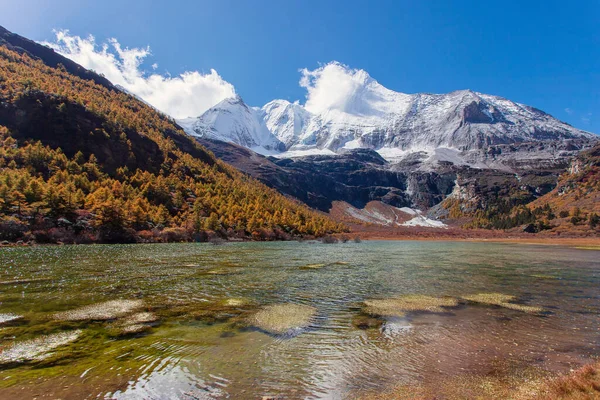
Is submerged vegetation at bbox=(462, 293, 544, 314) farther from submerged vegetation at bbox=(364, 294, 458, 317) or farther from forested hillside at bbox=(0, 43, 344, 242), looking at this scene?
forested hillside at bbox=(0, 43, 344, 242)

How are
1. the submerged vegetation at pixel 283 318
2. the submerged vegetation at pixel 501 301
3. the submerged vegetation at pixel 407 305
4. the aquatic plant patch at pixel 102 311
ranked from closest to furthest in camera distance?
the submerged vegetation at pixel 283 318 → the aquatic plant patch at pixel 102 311 → the submerged vegetation at pixel 407 305 → the submerged vegetation at pixel 501 301

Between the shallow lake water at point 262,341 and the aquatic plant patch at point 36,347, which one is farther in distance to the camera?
the aquatic plant patch at point 36,347

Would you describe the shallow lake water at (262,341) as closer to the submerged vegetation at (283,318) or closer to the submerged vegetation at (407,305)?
the submerged vegetation at (283,318)

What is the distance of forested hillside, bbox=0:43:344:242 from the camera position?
7600 centimetres

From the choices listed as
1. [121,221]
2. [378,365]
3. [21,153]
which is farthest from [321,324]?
[21,153]

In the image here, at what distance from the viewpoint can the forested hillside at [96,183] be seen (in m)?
76.0

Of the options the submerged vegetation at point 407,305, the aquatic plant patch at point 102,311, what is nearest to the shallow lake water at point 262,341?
the aquatic plant patch at point 102,311

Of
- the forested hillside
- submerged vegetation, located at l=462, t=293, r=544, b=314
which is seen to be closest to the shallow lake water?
submerged vegetation, located at l=462, t=293, r=544, b=314

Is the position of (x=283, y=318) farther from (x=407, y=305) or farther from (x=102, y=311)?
(x=102, y=311)

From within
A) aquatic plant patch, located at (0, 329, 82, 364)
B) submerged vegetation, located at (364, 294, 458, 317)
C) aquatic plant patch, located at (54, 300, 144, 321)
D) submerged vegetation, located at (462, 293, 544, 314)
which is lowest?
aquatic plant patch, located at (54, 300, 144, 321)

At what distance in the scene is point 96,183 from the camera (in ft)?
351

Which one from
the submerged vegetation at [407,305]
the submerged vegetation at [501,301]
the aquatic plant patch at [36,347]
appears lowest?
the aquatic plant patch at [36,347]

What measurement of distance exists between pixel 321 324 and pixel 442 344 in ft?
20.6

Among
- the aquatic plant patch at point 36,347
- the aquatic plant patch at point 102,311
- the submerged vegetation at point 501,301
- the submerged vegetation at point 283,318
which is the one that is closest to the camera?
the aquatic plant patch at point 36,347
